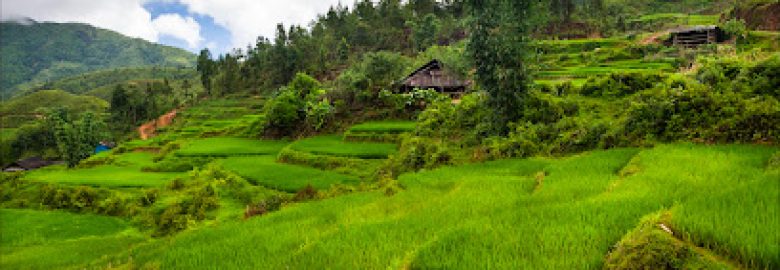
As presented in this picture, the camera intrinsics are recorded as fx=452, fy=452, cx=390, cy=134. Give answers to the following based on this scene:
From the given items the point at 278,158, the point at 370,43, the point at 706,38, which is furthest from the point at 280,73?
the point at 706,38

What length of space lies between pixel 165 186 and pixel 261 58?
57833 mm

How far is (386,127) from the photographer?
27.4 metres

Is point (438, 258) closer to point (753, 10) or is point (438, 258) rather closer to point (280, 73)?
point (753, 10)

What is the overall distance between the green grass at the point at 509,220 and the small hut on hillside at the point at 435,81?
A: 2462 centimetres

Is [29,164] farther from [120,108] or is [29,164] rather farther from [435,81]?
[435,81]

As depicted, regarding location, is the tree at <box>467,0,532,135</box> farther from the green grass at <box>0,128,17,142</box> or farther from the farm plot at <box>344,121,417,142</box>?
→ the green grass at <box>0,128,17,142</box>

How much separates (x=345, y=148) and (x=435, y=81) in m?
12.8

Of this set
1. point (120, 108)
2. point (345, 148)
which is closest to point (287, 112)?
point (345, 148)

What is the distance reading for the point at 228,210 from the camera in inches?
669

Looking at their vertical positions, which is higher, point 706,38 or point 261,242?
point 706,38

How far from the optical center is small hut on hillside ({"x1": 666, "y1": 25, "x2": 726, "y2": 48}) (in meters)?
38.3

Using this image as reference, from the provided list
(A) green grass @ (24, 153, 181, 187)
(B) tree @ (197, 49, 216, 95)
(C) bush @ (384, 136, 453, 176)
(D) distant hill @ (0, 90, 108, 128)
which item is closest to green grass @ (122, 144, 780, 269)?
(C) bush @ (384, 136, 453, 176)

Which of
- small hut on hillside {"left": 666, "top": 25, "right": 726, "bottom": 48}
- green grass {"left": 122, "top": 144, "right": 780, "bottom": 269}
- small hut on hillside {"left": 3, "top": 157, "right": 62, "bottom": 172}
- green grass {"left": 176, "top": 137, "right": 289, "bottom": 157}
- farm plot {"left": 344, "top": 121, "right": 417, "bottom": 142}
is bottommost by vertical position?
small hut on hillside {"left": 3, "top": 157, "right": 62, "bottom": 172}

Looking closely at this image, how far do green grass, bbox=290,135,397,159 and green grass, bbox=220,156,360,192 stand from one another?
1.95m
